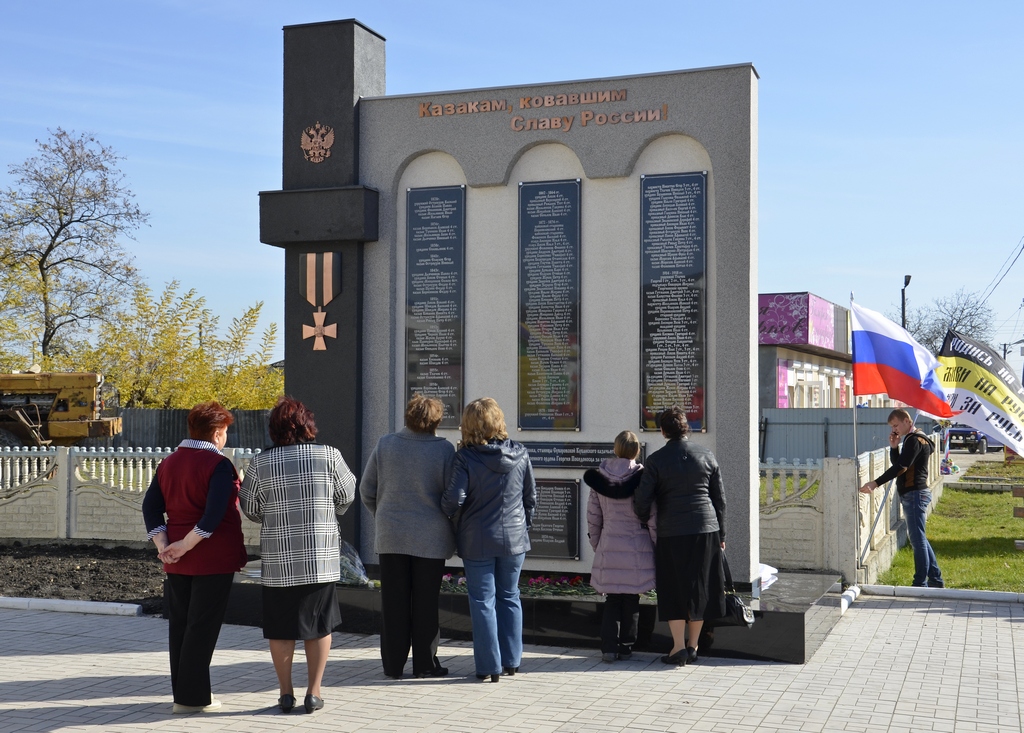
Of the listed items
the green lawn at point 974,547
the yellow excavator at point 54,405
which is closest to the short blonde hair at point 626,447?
the green lawn at point 974,547

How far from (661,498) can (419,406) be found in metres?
1.76

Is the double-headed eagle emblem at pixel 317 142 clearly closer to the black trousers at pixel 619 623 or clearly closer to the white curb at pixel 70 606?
the white curb at pixel 70 606

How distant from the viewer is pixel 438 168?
9.49m

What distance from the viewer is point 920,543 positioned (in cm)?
1052

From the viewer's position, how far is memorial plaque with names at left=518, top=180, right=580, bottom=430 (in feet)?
29.3

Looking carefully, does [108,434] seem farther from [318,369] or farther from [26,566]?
[318,369]

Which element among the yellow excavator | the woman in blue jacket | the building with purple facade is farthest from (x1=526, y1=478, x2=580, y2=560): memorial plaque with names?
the building with purple facade

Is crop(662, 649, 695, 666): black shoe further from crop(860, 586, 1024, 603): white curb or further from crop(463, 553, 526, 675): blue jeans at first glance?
crop(860, 586, 1024, 603): white curb

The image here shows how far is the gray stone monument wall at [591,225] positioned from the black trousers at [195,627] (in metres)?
3.50

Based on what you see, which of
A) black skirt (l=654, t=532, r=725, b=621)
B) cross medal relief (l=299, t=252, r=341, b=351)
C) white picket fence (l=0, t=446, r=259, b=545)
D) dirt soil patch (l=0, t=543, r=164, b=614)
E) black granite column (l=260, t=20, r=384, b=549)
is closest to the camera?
black skirt (l=654, t=532, r=725, b=621)

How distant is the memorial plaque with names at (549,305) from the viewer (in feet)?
29.3

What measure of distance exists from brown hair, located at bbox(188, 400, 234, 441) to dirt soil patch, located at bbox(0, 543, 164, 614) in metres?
4.14

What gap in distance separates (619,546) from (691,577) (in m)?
0.53

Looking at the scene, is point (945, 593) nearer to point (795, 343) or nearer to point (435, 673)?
point (435, 673)
